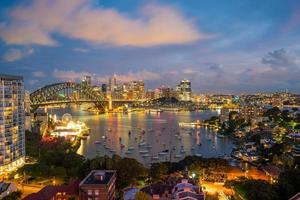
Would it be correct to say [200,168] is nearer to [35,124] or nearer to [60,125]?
[35,124]

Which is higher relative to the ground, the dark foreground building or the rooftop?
the rooftop

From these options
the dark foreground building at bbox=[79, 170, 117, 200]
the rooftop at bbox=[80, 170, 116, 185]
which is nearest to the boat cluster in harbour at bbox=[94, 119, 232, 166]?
the rooftop at bbox=[80, 170, 116, 185]

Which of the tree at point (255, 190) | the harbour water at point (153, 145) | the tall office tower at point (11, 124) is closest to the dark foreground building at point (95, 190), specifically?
the tree at point (255, 190)

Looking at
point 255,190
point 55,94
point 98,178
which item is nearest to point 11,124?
point 98,178

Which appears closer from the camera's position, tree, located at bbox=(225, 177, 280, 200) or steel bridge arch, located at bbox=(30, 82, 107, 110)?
tree, located at bbox=(225, 177, 280, 200)

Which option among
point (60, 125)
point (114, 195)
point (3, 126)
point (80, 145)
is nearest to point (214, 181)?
point (114, 195)

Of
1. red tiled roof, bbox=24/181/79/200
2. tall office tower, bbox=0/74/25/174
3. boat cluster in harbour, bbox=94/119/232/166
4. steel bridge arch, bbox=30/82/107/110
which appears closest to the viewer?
red tiled roof, bbox=24/181/79/200

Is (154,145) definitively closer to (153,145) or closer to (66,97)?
(153,145)

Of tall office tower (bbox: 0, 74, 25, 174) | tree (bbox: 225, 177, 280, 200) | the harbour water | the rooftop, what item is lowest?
the harbour water

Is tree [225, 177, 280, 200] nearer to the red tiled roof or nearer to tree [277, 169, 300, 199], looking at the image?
tree [277, 169, 300, 199]
